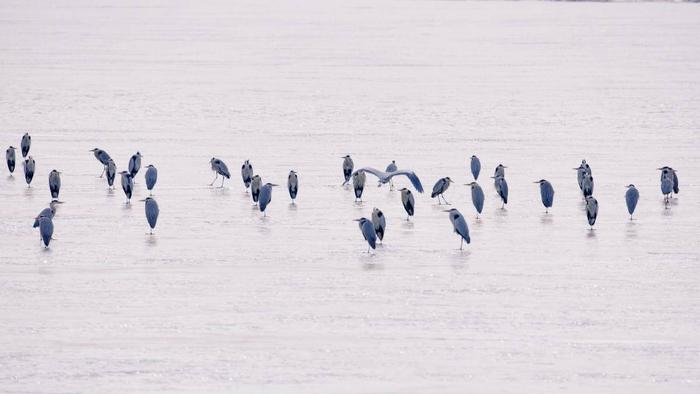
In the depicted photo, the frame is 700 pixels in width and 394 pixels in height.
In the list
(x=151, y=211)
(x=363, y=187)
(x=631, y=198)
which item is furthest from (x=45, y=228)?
(x=631, y=198)

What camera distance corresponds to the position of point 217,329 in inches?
577

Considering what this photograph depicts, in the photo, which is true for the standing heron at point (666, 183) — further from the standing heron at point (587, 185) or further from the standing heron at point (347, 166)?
the standing heron at point (347, 166)

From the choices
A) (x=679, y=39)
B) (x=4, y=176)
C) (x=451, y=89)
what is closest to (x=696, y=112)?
(x=451, y=89)

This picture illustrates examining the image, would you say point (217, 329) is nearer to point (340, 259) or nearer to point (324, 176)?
point (340, 259)

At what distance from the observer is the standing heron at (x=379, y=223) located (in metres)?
19.2

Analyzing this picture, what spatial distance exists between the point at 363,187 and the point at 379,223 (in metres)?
4.28

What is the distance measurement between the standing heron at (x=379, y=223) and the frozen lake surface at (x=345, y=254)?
217mm

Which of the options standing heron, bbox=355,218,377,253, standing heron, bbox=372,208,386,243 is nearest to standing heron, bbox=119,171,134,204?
standing heron, bbox=372,208,386,243

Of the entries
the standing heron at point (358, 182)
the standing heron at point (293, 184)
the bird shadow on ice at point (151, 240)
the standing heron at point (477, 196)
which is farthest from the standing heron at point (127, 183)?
the standing heron at point (477, 196)

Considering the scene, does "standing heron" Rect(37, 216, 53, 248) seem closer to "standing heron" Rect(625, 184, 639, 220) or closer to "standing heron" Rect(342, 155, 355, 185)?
"standing heron" Rect(342, 155, 355, 185)

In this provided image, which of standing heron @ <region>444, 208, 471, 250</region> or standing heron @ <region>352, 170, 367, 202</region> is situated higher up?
standing heron @ <region>352, 170, 367, 202</region>

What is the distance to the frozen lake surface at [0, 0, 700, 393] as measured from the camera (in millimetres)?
13391

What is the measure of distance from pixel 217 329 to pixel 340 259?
393 centimetres

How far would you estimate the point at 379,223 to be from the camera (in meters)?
19.3
